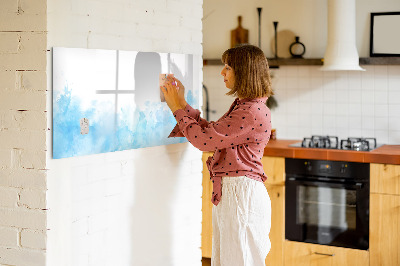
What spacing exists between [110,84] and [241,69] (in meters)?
0.59

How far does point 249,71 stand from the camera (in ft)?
8.99

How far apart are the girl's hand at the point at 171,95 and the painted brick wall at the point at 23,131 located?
74cm

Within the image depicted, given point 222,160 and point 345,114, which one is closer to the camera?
point 222,160

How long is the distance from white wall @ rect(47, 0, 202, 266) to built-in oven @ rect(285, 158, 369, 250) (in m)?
1.32

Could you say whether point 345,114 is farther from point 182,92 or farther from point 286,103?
point 182,92

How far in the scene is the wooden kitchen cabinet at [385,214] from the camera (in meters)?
4.09

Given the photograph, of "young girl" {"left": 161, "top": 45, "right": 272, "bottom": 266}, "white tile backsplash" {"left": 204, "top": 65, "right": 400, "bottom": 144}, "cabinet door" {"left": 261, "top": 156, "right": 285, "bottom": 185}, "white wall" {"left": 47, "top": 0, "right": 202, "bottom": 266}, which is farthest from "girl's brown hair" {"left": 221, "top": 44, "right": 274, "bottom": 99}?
"white tile backsplash" {"left": 204, "top": 65, "right": 400, "bottom": 144}

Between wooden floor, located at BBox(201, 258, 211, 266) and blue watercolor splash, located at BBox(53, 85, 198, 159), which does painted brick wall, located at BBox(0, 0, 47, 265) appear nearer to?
blue watercolor splash, located at BBox(53, 85, 198, 159)

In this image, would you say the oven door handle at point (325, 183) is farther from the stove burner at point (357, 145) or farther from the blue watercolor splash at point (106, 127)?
the blue watercolor splash at point (106, 127)

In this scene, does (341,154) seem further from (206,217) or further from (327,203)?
(206,217)

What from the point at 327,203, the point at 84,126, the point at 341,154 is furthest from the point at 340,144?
the point at 84,126

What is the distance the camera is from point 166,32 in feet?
9.68

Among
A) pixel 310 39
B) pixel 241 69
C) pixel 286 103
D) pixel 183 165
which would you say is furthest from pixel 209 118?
pixel 241 69

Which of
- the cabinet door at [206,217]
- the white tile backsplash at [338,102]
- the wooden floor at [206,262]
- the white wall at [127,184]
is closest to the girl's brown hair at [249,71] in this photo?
the white wall at [127,184]
